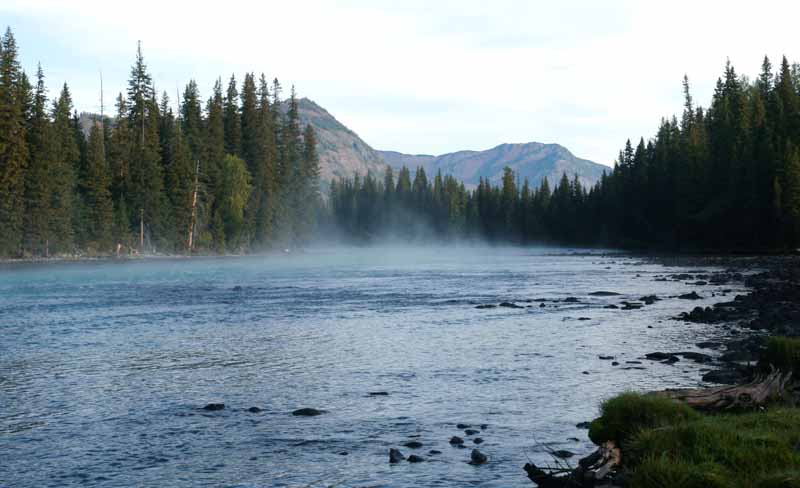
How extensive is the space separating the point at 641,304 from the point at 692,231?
300 feet

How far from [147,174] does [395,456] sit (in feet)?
333

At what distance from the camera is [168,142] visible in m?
119

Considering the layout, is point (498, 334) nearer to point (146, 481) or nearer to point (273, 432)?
point (273, 432)

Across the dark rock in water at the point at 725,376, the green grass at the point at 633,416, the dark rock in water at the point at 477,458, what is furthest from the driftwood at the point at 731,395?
the dark rock in water at the point at 725,376

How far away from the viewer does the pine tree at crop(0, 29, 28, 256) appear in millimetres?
85500

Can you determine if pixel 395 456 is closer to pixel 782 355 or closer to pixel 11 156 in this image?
pixel 782 355

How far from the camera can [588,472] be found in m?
10.5

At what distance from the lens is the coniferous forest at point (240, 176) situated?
305 feet

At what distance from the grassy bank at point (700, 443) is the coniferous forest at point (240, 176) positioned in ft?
289

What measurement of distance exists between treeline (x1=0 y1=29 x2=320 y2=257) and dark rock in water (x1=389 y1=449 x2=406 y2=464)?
84.3m

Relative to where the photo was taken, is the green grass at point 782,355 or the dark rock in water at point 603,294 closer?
the green grass at point 782,355

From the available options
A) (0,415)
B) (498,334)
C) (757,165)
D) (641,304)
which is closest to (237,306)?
(498,334)

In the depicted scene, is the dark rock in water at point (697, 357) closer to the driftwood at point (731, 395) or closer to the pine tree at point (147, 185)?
the driftwood at point (731, 395)

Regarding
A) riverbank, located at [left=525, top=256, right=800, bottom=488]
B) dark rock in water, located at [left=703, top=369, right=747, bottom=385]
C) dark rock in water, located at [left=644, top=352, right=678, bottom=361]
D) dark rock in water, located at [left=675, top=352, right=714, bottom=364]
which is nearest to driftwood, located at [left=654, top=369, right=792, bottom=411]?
riverbank, located at [left=525, top=256, right=800, bottom=488]
